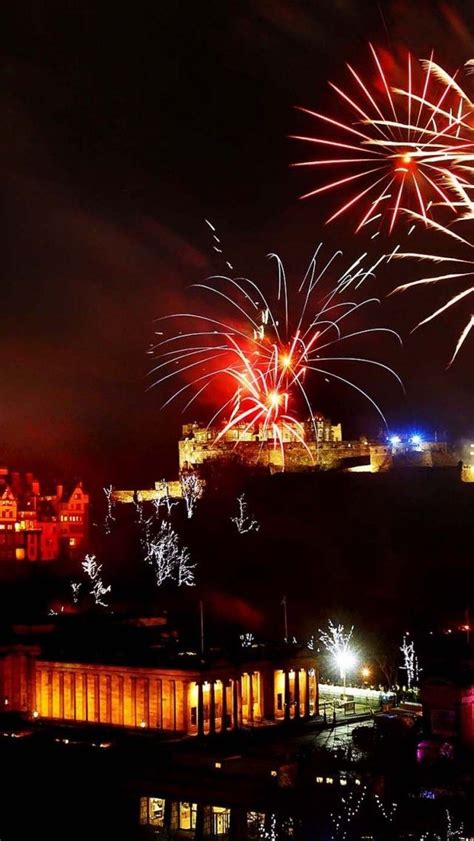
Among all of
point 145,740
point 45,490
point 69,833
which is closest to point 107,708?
point 145,740

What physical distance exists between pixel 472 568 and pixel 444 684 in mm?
31521

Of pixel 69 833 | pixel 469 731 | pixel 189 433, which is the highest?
pixel 189 433

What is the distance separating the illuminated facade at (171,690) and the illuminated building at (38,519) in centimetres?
3009

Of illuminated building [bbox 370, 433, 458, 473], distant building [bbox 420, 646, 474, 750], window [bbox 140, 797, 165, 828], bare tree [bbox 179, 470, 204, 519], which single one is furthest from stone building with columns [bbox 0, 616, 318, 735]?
illuminated building [bbox 370, 433, 458, 473]

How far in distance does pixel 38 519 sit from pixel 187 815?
46635 mm

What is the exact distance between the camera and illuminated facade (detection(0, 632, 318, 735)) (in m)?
36.2

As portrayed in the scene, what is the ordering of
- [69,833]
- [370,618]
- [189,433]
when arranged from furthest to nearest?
1. [189,433]
2. [370,618]
3. [69,833]

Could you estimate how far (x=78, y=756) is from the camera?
3259 centimetres

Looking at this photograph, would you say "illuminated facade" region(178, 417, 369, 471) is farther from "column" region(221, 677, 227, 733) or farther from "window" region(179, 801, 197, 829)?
"window" region(179, 801, 197, 829)

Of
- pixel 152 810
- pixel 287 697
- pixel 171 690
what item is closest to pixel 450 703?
pixel 287 697

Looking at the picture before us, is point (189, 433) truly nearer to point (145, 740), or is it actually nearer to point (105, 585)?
point (105, 585)

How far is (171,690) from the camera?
3638 centimetres

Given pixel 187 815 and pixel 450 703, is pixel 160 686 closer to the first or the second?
pixel 187 815

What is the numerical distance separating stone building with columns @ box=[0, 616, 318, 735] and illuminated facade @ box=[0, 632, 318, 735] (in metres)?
0.03
